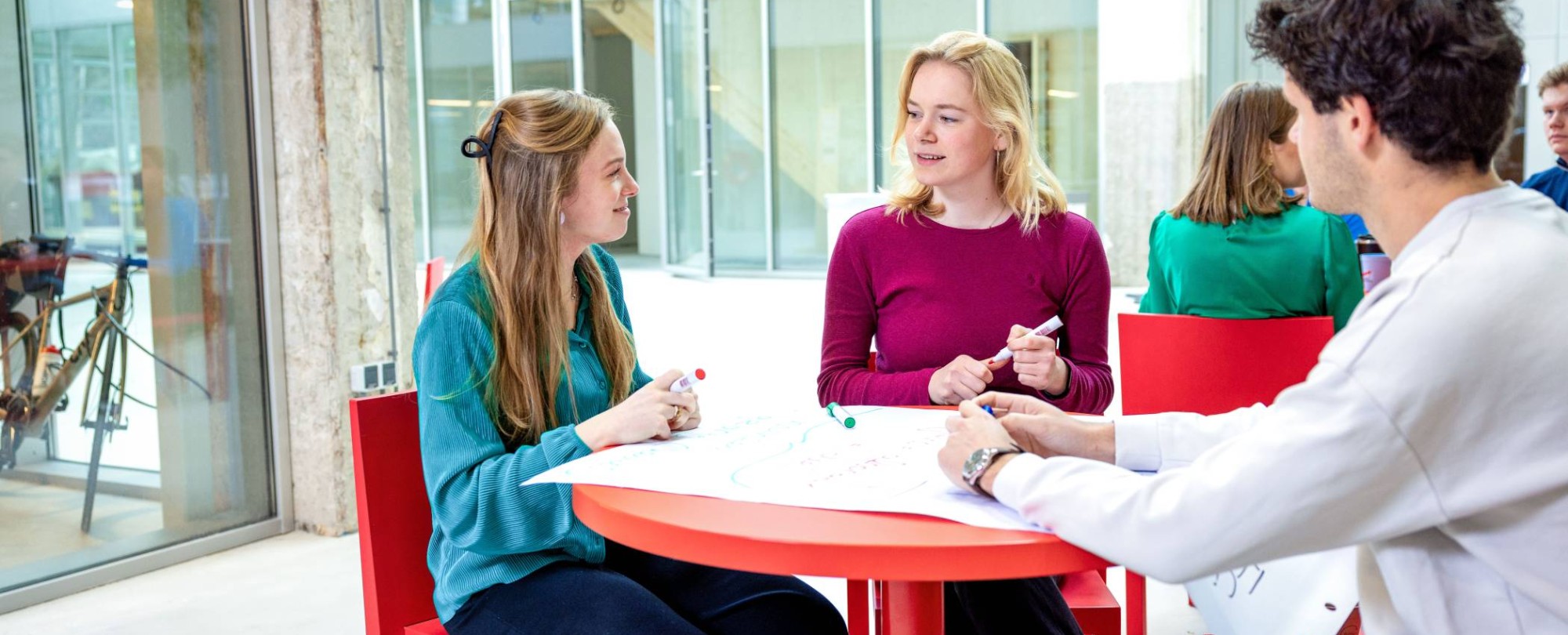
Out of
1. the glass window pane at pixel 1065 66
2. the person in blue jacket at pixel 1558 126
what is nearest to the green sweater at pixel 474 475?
the person in blue jacket at pixel 1558 126

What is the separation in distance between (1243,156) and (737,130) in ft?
27.9

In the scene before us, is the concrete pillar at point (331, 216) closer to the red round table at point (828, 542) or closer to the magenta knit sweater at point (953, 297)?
the magenta knit sweater at point (953, 297)

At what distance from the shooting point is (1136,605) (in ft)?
7.16

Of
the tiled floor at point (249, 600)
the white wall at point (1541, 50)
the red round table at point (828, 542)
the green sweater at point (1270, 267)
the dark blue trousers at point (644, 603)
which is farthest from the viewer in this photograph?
the white wall at point (1541, 50)

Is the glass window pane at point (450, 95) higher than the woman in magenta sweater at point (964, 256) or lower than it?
higher

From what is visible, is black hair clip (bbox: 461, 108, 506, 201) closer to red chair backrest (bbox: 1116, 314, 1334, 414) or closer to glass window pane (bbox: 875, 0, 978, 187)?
red chair backrest (bbox: 1116, 314, 1334, 414)

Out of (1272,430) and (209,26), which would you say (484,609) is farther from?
(209,26)

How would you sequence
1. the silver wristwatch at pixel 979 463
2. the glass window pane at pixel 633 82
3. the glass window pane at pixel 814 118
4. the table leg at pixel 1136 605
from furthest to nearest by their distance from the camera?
the glass window pane at pixel 633 82, the glass window pane at pixel 814 118, the table leg at pixel 1136 605, the silver wristwatch at pixel 979 463

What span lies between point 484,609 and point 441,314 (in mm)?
399

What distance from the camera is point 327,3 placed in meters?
3.69

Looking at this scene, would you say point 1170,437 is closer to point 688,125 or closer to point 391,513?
point 391,513

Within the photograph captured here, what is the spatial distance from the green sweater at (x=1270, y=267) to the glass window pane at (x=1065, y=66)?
7.32 meters

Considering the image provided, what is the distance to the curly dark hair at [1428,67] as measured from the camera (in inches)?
37.5

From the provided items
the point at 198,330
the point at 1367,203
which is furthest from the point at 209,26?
the point at 1367,203
